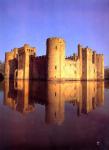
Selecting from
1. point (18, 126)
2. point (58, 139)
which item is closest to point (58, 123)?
point (18, 126)

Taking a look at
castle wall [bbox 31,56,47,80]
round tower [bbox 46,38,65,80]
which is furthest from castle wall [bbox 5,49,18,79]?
round tower [bbox 46,38,65,80]

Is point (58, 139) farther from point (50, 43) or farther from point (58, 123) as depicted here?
point (50, 43)

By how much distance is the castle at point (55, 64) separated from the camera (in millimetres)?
9742

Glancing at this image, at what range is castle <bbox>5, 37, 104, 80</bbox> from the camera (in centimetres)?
974

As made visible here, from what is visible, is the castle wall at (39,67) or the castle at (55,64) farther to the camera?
the castle wall at (39,67)

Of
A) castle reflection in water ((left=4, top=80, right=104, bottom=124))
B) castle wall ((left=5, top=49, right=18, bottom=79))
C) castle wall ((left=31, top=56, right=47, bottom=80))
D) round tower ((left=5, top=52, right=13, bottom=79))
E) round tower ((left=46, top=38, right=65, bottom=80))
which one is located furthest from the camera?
round tower ((left=5, top=52, right=13, bottom=79))

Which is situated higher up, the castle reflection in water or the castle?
the castle

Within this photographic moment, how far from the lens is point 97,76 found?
558 inches

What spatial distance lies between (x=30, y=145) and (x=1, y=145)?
0.15 meters

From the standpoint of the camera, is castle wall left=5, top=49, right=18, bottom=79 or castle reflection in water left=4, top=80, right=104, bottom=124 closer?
castle reflection in water left=4, top=80, right=104, bottom=124

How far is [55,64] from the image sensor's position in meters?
9.73

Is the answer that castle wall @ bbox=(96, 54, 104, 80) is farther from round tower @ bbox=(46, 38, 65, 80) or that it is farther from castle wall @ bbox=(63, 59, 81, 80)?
round tower @ bbox=(46, 38, 65, 80)

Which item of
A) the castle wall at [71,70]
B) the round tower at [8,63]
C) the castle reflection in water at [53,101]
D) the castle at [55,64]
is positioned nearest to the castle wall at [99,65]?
the castle at [55,64]

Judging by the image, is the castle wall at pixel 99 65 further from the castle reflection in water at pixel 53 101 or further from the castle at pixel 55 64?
Answer: the castle reflection in water at pixel 53 101
